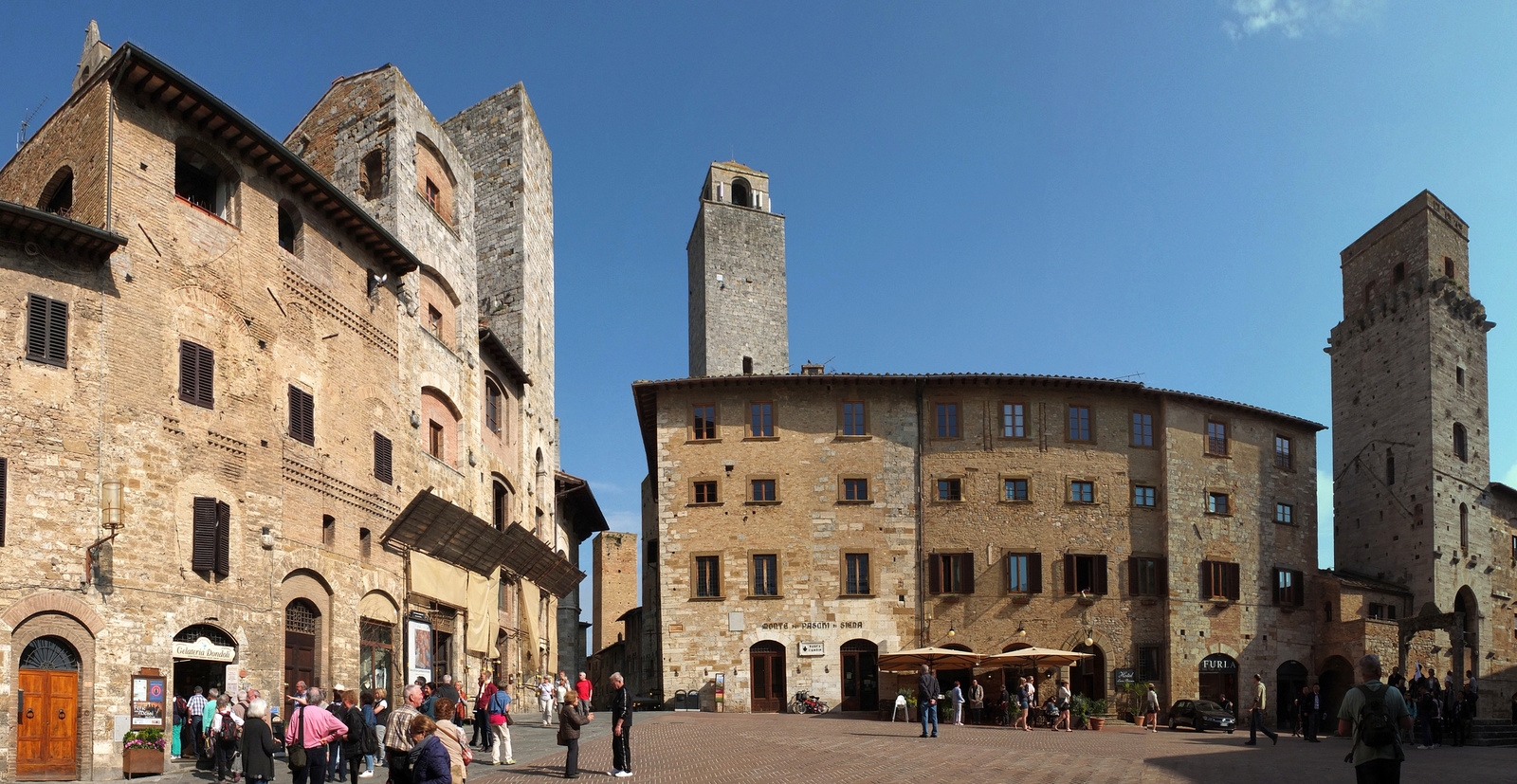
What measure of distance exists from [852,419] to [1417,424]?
23374 millimetres

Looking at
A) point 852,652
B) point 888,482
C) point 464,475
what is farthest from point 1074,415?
point 464,475

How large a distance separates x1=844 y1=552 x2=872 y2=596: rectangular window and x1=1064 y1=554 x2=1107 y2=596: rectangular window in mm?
6662

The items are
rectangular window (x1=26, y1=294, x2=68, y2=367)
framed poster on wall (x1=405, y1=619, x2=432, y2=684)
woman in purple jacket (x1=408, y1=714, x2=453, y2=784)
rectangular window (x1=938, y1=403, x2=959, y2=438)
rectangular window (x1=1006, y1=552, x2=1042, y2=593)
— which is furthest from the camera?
rectangular window (x1=938, y1=403, x2=959, y2=438)

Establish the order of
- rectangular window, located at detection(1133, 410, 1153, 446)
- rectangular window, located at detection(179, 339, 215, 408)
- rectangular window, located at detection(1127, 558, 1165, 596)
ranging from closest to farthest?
rectangular window, located at detection(179, 339, 215, 408) → rectangular window, located at detection(1127, 558, 1165, 596) → rectangular window, located at detection(1133, 410, 1153, 446)

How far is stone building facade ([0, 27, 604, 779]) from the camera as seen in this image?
19234 millimetres

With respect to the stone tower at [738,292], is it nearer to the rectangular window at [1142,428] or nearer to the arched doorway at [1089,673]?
the rectangular window at [1142,428]

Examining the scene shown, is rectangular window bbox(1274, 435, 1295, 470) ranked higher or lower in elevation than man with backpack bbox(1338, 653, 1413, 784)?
higher

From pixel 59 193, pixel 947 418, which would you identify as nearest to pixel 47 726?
pixel 59 193

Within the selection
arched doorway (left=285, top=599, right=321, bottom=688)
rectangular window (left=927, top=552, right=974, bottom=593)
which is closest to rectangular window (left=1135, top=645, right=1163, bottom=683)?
rectangular window (left=927, top=552, right=974, bottom=593)

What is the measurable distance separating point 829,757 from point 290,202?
1605 centimetres

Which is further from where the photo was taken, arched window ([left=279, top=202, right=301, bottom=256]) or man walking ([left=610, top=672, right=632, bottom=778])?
arched window ([left=279, top=202, right=301, bottom=256])

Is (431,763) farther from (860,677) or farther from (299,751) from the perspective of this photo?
(860,677)

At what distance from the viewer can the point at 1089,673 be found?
39500 mm

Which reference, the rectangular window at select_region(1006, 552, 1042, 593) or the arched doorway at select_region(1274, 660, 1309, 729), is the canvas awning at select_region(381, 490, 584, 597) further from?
the arched doorway at select_region(1274, 660, 1309, 729)
